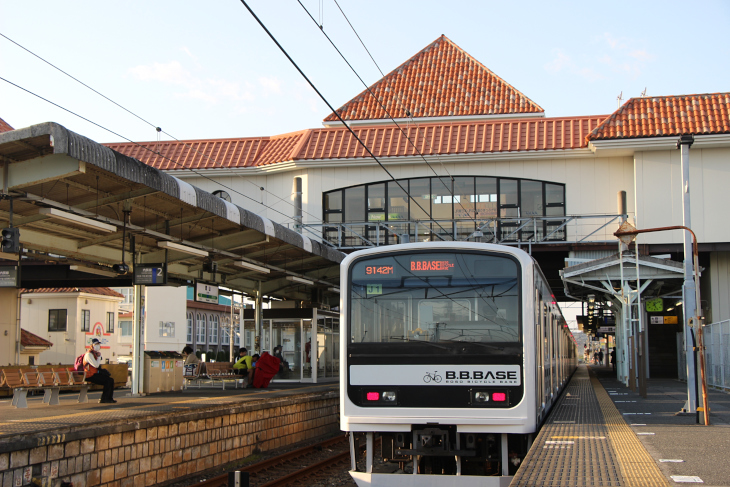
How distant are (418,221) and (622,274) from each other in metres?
6.90

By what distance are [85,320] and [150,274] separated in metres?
27.1

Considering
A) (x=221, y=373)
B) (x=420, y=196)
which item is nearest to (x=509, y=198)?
(x=420, y=196)

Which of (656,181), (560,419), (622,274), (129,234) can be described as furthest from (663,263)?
(129,234)

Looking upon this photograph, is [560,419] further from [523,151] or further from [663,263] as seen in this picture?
[523,151]

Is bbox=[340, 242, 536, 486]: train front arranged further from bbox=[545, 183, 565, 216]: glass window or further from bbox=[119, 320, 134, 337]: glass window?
bbox=[119, 320, 134, 337]: glass window

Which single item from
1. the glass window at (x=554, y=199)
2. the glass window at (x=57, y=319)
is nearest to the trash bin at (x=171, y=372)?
the glass window at (x=554, y=199)

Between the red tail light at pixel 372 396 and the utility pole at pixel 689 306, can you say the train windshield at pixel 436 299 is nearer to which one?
the red tail light at pixel 372 396

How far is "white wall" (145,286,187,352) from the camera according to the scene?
46.0 metres

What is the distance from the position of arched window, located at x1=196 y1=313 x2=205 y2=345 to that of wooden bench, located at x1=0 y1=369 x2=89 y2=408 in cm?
4589

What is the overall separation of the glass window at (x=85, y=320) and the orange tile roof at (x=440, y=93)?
54.5 ft

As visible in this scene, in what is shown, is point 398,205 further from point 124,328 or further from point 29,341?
point 124,328

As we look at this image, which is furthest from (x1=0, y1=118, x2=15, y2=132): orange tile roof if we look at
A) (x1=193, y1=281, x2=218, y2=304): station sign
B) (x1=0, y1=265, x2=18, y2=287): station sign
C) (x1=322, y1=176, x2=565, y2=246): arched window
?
(x1=0, y1=265, x2=18, y2=287): station sign

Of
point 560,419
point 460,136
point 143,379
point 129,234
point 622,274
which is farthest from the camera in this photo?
point 460,136

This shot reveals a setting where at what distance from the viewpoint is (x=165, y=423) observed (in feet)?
36.2
